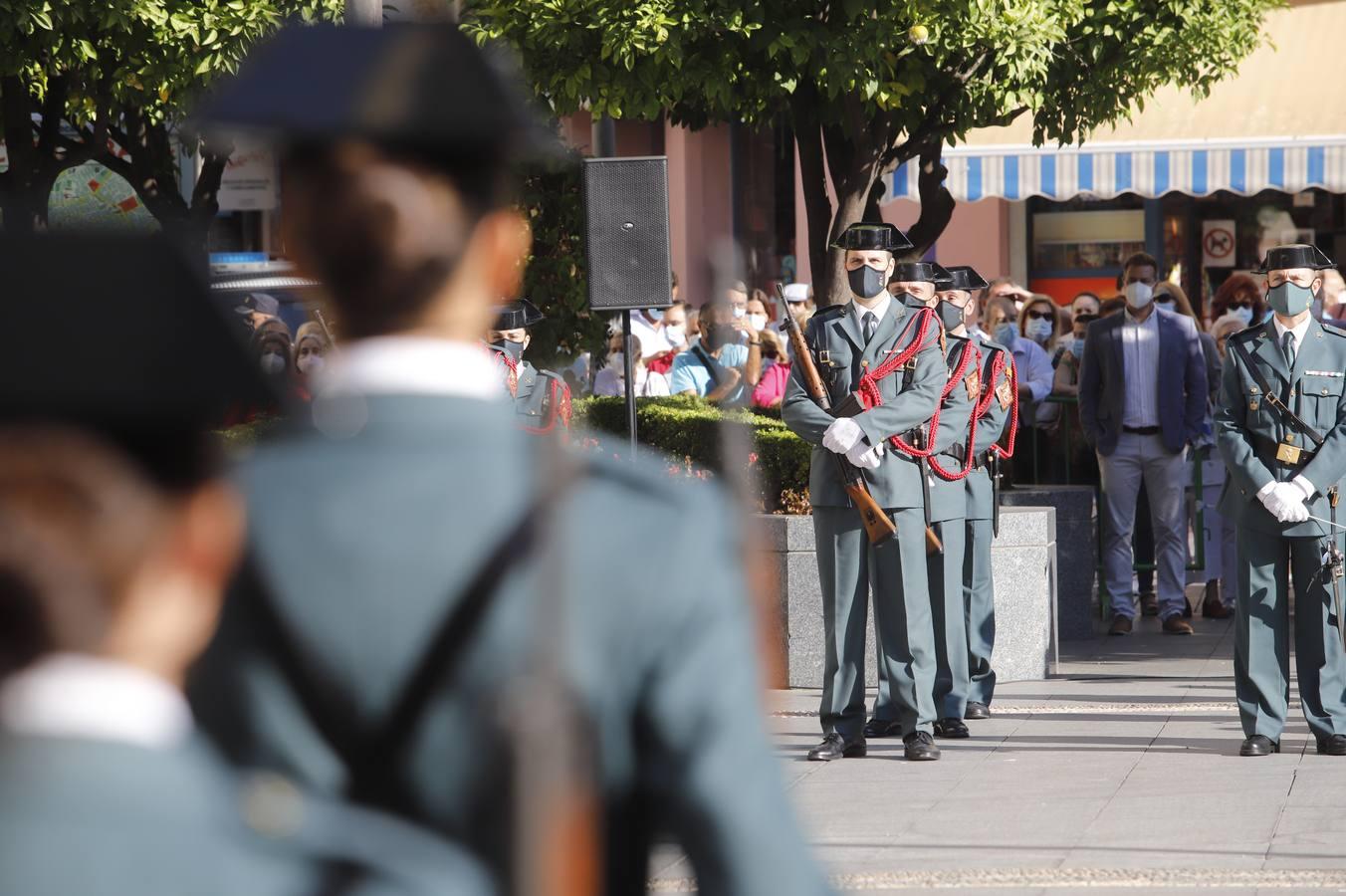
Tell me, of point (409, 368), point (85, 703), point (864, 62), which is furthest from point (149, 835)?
point (864, 62)

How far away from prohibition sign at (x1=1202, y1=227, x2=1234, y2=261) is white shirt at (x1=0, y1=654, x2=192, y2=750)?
2181cm

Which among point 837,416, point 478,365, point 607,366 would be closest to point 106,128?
point 607,366

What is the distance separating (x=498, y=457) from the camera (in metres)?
1.63

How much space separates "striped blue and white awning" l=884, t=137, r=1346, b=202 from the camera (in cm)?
1744

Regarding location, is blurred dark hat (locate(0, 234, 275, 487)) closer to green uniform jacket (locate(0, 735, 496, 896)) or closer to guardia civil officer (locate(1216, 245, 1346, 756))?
green uniform jacket (locate(0, 735, 496, 896))

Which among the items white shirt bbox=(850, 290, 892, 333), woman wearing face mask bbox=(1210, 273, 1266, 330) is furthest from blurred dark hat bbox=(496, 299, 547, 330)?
woman wearing face mask bbox=(1210, 273, 1266, 330)

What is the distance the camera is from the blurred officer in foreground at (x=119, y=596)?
129cm

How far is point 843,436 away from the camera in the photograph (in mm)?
8367

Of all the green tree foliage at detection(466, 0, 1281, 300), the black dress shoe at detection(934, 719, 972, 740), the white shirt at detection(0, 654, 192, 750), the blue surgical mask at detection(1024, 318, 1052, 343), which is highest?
the green tree foliage at detection(466, 0, 1281, 300)

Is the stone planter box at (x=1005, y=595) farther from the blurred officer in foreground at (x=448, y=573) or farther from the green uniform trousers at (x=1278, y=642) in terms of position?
the blurred officer in foreground at (x=448, y=573)

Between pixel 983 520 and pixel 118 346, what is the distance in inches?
344

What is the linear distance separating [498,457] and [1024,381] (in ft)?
41.2

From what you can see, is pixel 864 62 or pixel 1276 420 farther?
pixel 864 62

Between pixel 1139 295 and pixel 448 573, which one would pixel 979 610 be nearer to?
pixel 1139 295
